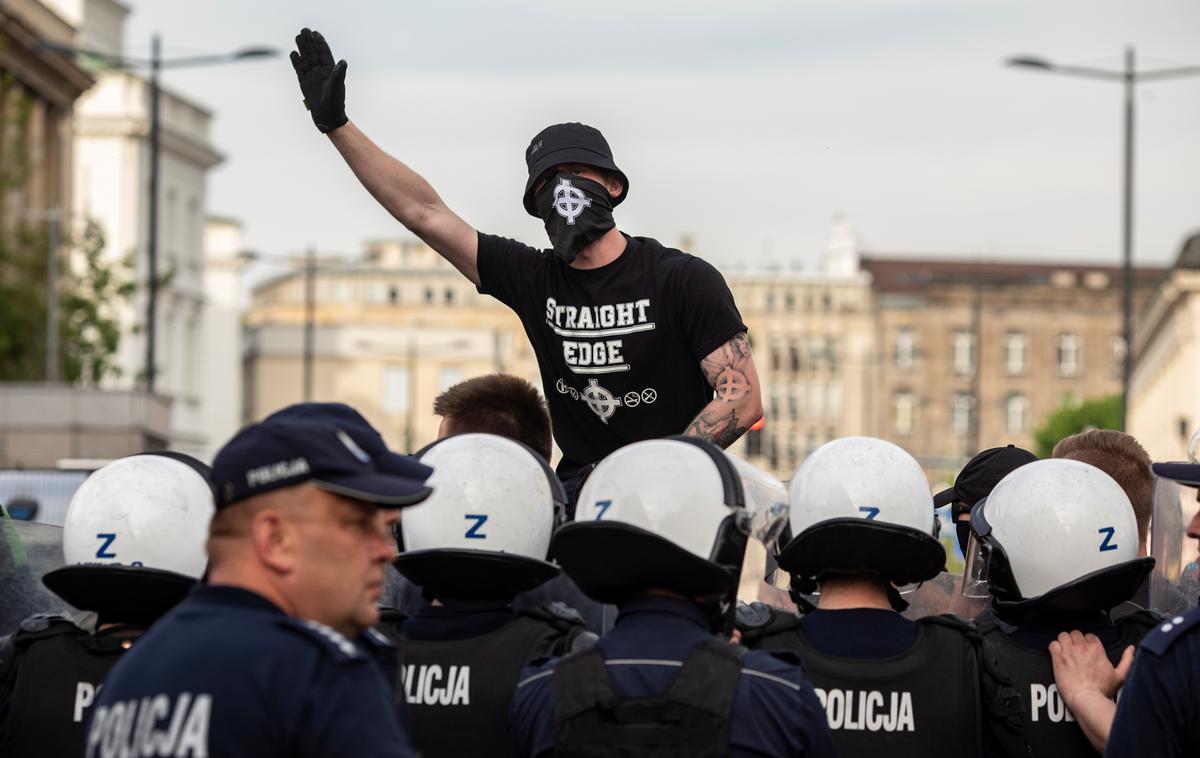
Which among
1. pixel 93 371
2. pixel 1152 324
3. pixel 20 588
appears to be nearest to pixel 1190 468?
pixel 20 588

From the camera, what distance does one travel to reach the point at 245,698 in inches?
155

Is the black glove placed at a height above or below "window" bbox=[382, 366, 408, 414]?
above

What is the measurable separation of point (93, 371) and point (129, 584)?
4122 centimetres

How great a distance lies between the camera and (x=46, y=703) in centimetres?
622

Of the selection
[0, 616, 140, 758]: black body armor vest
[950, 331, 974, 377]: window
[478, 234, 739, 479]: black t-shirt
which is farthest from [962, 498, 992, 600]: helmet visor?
[950, 331, 974, 377]: window

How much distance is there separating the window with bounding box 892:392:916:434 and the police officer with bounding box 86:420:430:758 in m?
125

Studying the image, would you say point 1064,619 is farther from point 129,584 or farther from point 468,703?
point 129,584

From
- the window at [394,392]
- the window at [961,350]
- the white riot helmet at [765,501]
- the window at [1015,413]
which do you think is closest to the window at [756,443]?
the white riot helmet at [765,501]

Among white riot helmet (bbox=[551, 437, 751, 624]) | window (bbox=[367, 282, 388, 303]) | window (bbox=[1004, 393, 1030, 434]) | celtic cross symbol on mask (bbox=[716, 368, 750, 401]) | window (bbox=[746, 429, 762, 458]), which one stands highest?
window (bbox=[367, 282, 388, 303])

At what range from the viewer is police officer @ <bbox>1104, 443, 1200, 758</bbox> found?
4914mm

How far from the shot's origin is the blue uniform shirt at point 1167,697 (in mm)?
4914

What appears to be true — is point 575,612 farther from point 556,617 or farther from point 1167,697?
point 1167,697

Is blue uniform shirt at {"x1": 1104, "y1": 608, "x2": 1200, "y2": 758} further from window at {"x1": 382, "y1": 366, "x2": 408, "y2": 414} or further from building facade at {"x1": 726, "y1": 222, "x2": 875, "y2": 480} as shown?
building facade at {"x1": 726, "y1": 222, "x2": 875, "y2": 480}

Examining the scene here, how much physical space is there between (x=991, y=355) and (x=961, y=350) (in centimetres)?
165
